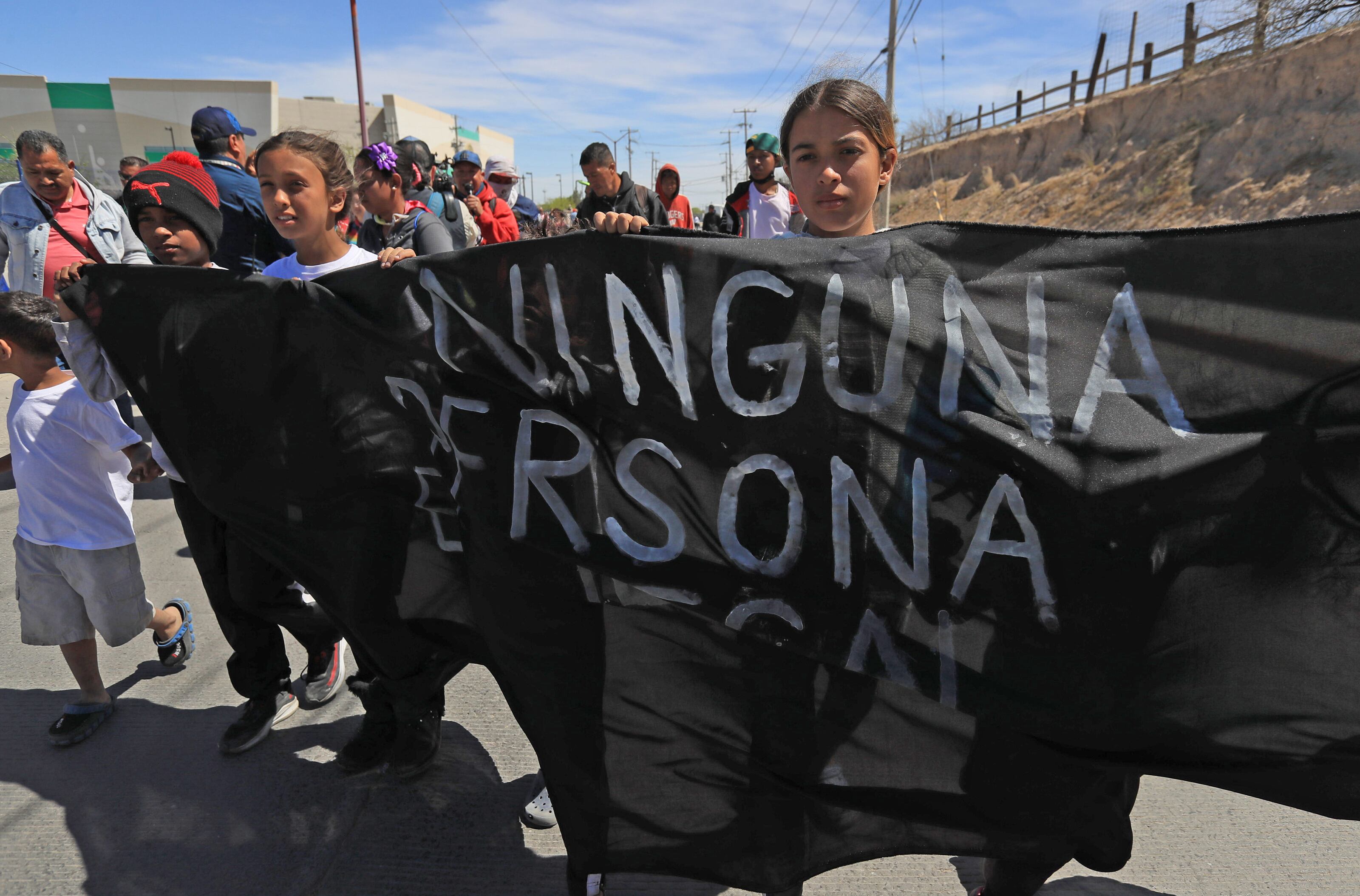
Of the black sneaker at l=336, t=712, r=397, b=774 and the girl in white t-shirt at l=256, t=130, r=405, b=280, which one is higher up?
the girl in white t-shirt at l=256, t=130, r=405, b=280

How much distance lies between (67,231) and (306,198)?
2.66m

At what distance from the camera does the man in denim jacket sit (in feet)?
13.4

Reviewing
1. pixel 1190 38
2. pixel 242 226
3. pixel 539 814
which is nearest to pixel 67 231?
pixel 242 226

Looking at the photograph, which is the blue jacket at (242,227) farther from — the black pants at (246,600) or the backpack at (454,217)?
the black pants at (246,600)

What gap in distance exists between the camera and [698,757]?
1905 mm

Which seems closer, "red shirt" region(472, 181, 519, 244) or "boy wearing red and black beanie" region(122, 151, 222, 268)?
"boy wearing red and black beanie" region(122, 151, 222, 268)

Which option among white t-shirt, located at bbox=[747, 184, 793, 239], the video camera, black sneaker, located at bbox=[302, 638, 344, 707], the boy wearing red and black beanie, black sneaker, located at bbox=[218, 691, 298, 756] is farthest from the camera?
white t-shirt, located at bbox=[747, 184, 793, 239]

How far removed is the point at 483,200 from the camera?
716cm

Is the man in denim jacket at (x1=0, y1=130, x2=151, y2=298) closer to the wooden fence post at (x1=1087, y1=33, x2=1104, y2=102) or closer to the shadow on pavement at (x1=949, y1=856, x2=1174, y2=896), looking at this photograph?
the shadow on pavement at (x1=949, y1=856, x2=1174, y2=896)

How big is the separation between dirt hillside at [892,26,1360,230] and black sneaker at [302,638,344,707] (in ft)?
39.2

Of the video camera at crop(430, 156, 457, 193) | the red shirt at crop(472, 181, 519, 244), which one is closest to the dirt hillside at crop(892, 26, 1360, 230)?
Result: the red shirt at crop(472, 181, 519, 244)

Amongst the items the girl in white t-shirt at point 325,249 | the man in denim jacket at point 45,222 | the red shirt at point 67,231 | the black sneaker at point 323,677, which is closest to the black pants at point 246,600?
the black sneaker at point 323,677

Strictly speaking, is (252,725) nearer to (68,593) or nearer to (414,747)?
(414,747)

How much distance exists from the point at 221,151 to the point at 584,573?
150 inches
